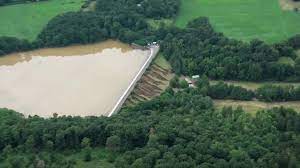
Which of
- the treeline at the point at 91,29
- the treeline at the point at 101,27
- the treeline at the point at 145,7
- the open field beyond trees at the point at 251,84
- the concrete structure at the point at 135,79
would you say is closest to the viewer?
the concrete structure at the point at 135,79

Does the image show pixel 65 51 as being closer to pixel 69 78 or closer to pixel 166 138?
pixel 69 78

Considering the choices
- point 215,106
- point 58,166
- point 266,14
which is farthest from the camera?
point 266,14

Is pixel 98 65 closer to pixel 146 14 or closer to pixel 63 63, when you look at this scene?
pixel 63 63

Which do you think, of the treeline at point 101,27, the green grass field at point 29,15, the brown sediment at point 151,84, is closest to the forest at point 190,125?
the treeline at point 101,27

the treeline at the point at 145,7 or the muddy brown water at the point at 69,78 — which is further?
the treeline at the point at 145,7

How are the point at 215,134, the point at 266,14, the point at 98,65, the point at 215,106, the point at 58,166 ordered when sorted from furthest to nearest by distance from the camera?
the point at 266,14
the point at 98,65
the point at 215,106
the point at 215,134
the point at 58,166

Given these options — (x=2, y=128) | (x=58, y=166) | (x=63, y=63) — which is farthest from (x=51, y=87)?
(x=58, y=166)

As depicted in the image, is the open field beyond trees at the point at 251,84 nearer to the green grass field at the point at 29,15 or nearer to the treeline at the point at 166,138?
the treeline at the point at 166,138
